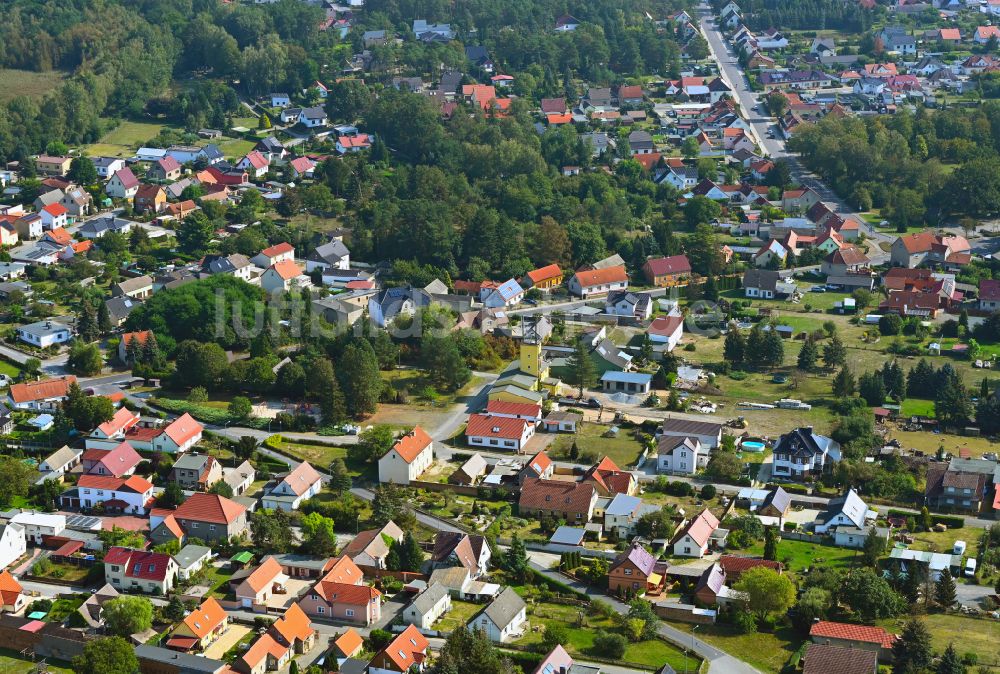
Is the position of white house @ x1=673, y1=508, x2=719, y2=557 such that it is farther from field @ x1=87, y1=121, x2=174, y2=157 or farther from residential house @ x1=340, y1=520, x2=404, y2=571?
field @ x1=87, y1=121, x2=174, y2=157

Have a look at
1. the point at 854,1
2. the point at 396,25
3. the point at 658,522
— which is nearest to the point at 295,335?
the point at 658,522

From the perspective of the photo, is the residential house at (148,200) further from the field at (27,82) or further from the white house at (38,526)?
the white house at (38,526)

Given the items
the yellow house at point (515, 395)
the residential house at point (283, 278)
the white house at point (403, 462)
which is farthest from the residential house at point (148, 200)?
the white house at point (403, 462)

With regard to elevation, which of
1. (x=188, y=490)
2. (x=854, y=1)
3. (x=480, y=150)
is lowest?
(x=188, y=490)

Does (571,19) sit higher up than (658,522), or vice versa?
(571,19)

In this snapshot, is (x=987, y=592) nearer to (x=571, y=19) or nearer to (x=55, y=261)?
(x=55, y=261)

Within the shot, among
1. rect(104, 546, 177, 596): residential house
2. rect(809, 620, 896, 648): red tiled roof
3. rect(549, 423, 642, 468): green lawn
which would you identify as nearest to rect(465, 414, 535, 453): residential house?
rect(549, 423, 642, 468): green lawn

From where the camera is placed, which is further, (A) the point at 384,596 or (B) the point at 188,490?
(B) the point at 188,490
